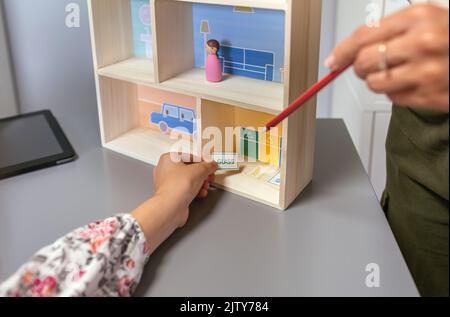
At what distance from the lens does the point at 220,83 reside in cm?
106

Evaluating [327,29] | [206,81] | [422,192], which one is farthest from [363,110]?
[422,192]

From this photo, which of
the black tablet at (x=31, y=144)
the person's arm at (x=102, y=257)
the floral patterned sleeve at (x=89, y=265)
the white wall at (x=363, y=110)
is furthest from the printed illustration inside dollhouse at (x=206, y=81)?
the white wall at (x=363, y=110)

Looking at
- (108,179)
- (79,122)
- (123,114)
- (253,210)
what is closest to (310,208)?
(253,210)

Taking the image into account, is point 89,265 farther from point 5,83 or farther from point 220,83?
point 5,83

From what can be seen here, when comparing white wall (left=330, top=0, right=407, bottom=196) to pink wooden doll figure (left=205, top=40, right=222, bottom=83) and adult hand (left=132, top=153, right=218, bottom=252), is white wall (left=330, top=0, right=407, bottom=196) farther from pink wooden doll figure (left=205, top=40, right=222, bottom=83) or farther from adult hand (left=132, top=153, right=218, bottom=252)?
adult hand (left=132, top=153, right=218, bottom=252)

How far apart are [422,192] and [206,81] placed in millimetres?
470

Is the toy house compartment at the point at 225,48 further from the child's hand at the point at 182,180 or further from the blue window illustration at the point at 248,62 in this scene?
the child's hand at the point at 182,180

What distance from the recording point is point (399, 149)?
0.89m

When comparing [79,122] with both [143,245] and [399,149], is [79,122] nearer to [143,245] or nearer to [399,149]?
[143,245]

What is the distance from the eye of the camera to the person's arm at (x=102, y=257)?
25.9 inches

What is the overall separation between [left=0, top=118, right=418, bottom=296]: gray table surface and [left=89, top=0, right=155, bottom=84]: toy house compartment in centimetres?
19

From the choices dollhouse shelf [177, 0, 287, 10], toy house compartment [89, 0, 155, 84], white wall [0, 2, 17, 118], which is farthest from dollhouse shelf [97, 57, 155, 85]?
white wall [0, 2, 17, 118]

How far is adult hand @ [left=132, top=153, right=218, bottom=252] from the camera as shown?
0.83m

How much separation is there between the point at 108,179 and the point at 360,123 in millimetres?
845
